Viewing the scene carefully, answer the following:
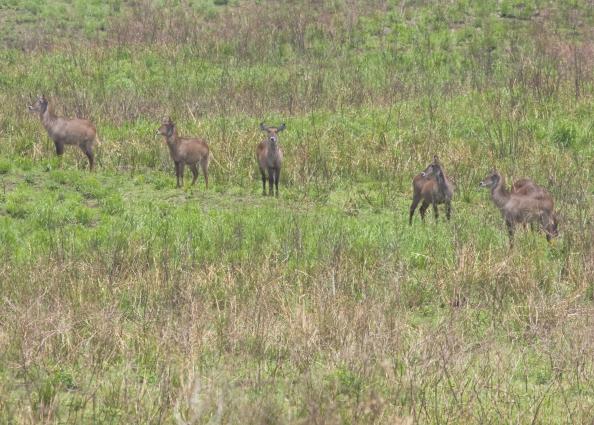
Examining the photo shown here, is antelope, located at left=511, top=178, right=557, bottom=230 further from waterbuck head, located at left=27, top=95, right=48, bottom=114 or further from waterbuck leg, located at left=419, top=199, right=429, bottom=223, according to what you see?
waterbuck head, located at left=27, top=95, right=48, bottom=114

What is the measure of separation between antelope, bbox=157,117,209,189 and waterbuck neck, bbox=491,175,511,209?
4228mm

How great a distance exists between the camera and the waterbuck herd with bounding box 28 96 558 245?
1026 centimetres

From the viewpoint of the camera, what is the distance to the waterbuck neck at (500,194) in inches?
422

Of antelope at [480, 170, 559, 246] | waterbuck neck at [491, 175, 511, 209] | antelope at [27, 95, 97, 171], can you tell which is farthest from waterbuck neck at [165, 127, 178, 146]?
antelope at [480, 170, 559, 246]

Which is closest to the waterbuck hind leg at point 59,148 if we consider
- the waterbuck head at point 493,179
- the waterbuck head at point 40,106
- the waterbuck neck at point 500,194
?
the waterbuck head at point 40,106

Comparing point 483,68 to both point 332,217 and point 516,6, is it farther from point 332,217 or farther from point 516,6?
point 332,217

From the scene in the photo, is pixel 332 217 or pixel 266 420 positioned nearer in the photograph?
pixel 266 420

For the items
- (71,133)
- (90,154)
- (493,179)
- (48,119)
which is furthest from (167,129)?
(493,179)

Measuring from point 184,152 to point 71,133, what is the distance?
1863mm

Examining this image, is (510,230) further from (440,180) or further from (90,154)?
(90,154)

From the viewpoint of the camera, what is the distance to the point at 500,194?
35.4ft

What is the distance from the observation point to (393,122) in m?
15.6

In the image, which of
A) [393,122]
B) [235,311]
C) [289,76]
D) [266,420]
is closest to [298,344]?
[235,311]

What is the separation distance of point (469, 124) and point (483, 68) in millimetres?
5510
